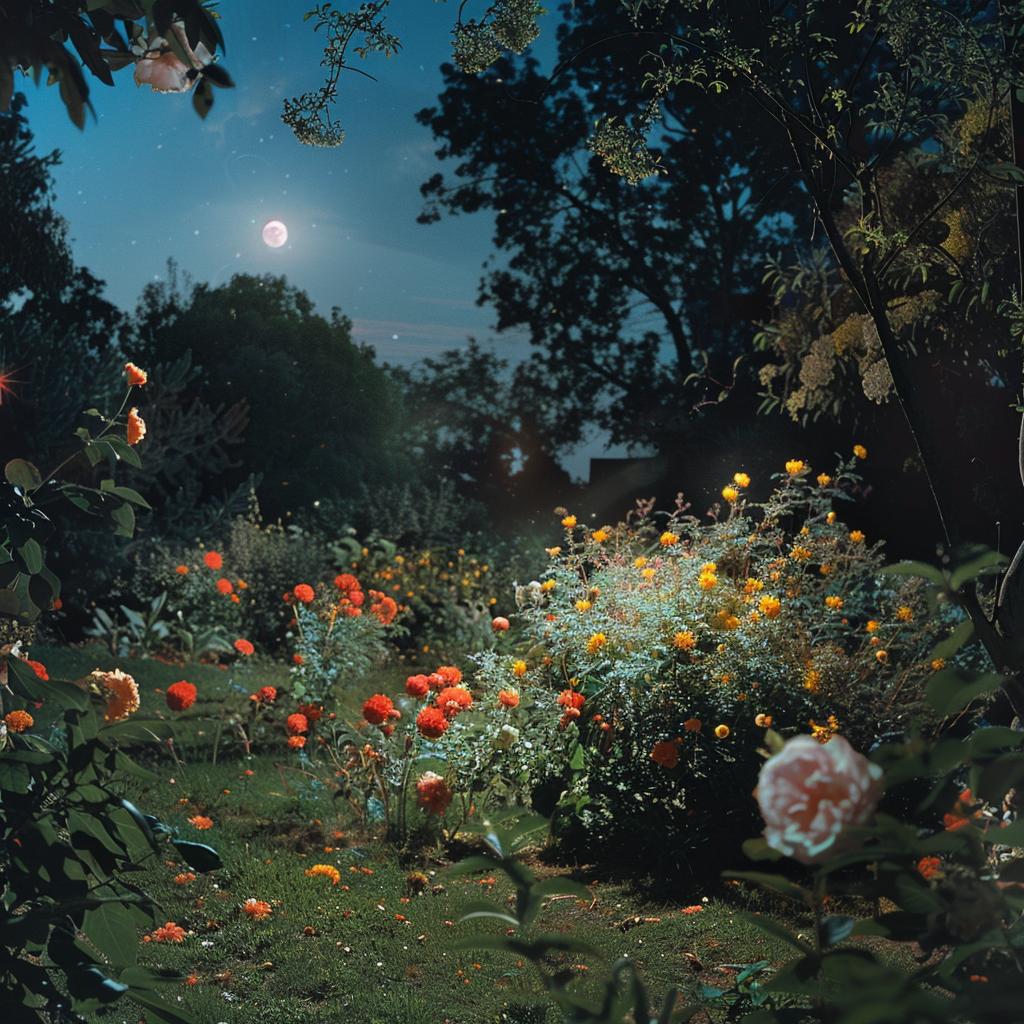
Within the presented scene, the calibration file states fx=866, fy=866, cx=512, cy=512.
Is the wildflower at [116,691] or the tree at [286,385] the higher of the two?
the tree at [286,385]

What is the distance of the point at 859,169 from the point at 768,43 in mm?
403

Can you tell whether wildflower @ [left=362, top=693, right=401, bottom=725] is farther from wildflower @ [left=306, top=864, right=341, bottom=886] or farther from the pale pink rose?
the pale pink rose

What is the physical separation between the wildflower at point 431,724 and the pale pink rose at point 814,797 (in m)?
2.69

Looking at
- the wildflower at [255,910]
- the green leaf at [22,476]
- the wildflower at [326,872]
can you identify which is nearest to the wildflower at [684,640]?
the wildflower at [326,872]

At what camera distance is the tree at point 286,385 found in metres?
14.9

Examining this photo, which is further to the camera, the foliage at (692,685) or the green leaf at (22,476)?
the foliage at (692,685)

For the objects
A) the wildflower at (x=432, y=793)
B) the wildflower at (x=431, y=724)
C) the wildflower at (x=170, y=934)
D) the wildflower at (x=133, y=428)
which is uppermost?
the wildflower at (x=133, y=428)

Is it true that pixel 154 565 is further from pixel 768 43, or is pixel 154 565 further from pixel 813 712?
pixel 768 43

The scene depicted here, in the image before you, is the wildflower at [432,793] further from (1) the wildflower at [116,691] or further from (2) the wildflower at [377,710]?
(1) the wildflower at [116,691]

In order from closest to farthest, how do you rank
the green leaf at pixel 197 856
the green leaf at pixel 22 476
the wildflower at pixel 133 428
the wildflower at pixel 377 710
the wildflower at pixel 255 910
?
1. the green leaf at pixel 197 856
2. the green leaf at pixel 22 476
3. the wildflower at pixel 133 428
4. the wildflower at pixel 255 910
5. the wildflower at pixel 377 710

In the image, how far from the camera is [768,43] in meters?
2.15

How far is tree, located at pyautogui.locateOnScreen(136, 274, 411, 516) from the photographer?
14938 mm

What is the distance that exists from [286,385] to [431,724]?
1302 cm

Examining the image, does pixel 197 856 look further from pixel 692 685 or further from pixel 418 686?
pixel 692 685
